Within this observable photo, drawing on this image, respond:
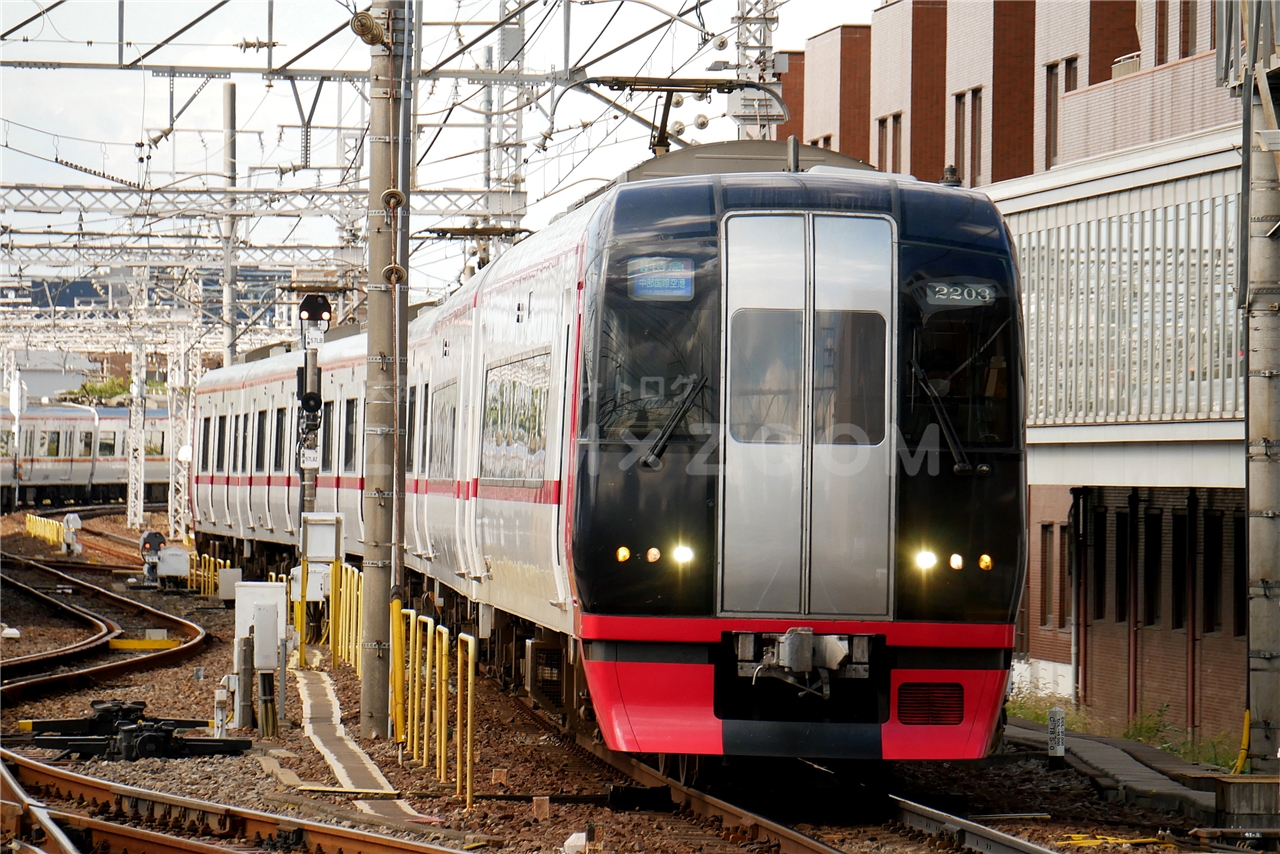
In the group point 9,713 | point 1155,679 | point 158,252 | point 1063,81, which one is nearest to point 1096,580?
point 1155,679

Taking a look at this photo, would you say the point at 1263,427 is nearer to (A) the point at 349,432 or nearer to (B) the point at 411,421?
(B) the point at 411,421

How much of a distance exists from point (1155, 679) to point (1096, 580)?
7.21ft

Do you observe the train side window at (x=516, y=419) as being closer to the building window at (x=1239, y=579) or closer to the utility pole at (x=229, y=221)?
the building window at (x=1239, y=579)

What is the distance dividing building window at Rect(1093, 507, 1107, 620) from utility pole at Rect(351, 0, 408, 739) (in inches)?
449

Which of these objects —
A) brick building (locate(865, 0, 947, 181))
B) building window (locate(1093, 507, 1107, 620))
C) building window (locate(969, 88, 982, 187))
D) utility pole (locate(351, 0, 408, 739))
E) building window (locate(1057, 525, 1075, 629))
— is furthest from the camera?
brick building (locate(865, 0, 947, 181))

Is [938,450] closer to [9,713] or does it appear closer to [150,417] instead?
[9,713]

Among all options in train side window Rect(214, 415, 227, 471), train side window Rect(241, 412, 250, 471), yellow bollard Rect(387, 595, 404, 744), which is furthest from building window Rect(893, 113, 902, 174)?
yellow bollard Rect(387, 595, 404, 744)

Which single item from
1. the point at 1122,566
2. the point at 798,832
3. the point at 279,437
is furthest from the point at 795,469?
the point at 279,437

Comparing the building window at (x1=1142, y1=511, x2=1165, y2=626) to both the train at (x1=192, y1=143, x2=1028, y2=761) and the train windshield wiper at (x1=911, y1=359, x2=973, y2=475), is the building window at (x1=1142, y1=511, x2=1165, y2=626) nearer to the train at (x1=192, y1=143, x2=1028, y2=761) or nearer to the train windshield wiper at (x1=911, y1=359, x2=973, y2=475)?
the train at (x1=192, y1=143, x2=1028, y2=761)

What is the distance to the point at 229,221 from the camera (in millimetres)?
34688

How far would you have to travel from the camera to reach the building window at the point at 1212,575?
18.6 meters

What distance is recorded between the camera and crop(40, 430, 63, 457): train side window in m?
59.8

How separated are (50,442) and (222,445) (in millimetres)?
31245

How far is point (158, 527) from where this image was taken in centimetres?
4909
